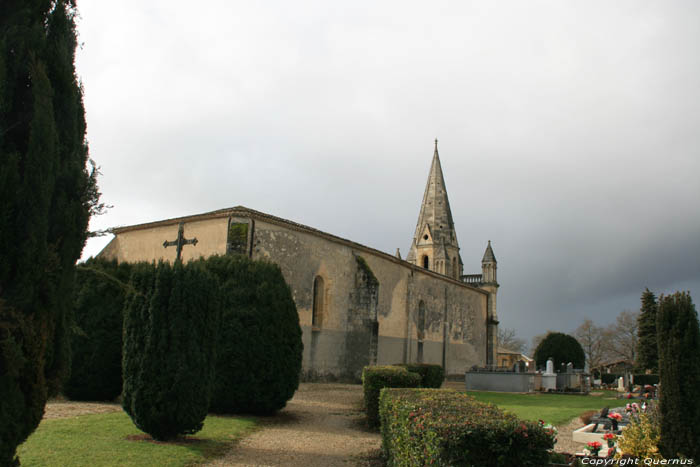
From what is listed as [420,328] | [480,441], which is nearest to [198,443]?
[480,441]

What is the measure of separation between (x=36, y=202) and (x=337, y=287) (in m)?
20.7

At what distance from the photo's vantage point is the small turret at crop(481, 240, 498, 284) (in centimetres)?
4578

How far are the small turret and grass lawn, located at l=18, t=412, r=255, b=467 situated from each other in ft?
125

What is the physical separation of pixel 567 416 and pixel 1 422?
45.1ft

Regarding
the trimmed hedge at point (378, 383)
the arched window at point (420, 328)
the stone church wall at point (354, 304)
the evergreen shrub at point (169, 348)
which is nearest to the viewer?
the evergreen shrub at point (169, 348)

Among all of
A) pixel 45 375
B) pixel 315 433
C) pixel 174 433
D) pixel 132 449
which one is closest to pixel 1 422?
pixel 45 375

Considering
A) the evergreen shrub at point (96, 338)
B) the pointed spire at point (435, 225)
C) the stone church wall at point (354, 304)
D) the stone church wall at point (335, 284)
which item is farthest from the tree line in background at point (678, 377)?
the pointed spire at point (435, 225)

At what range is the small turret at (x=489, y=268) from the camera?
4578 cm

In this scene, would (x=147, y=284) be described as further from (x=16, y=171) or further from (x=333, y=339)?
(x=333, y=339)

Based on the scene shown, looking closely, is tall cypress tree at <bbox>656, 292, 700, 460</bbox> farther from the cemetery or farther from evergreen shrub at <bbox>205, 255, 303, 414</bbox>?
evergreen shrub at <bbox>205, 255, 303, 414</bbox>

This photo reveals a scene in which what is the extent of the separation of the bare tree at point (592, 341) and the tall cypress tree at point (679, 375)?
67945 millimetres

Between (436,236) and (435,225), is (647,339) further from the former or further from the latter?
(435,225)

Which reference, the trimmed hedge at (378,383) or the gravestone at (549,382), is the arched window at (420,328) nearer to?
the gravestone at (549,382)

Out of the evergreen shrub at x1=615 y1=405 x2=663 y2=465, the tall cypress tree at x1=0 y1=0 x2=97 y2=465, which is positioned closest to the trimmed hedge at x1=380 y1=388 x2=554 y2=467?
the evergreen shrub at x1=615 y1=405 x2=663 y2=465
